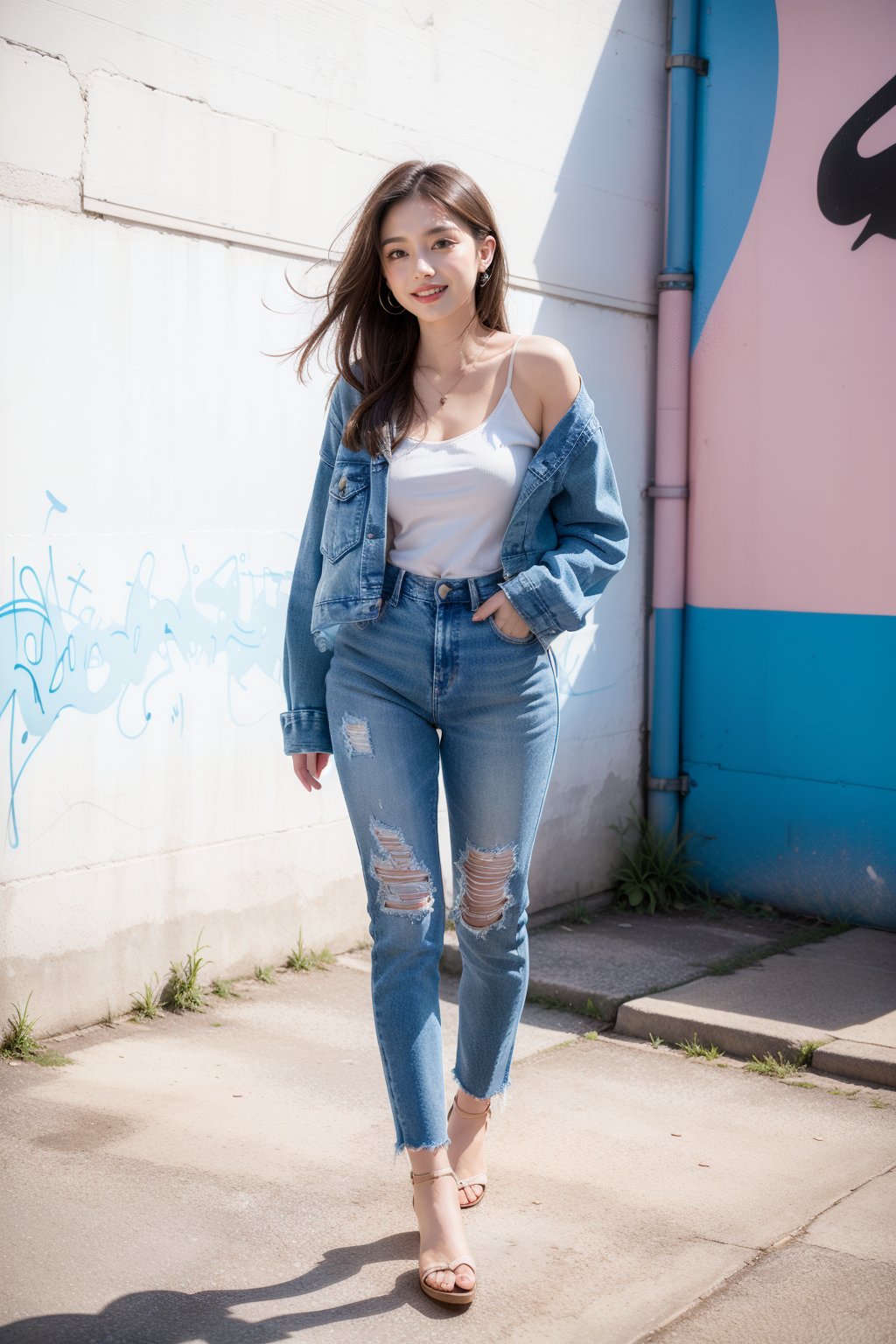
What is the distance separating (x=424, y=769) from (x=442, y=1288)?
956mm

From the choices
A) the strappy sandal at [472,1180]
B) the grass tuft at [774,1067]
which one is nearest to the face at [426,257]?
the strappy sandal at [472,1180]

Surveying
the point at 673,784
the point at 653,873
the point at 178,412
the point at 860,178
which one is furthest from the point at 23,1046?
the point at 860,178

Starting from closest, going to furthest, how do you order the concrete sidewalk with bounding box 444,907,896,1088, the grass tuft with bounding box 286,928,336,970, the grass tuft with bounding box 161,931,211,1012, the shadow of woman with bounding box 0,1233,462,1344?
the shadow of woman with bounding box 0,1233,462,1344 < the concrete sidewalk with bounding box 444,907,896,1088 < the grass tuft with bounding box 161,931,211,1012 < the grass tuft with bounding box 286,928,336,970

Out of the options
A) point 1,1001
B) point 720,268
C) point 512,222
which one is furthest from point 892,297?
point 1,1001

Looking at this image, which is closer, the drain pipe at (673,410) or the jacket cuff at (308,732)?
the jacket cuff at (308,732)

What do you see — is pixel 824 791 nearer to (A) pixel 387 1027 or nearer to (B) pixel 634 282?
(B) pixel 634 282

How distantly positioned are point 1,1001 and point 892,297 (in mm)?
3865

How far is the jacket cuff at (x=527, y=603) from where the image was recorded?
2.69 m

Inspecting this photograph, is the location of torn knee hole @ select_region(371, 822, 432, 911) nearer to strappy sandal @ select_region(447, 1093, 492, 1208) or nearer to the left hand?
the left hand

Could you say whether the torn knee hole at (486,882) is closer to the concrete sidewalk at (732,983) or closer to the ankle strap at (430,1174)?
the ankle strap at (430,1174)

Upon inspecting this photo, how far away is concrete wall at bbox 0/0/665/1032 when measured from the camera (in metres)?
3.86

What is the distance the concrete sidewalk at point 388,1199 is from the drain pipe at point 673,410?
182 centimetres

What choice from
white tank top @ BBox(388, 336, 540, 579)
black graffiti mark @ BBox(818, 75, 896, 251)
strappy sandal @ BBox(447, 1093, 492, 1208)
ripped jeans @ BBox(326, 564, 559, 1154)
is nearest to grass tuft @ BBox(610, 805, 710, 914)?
black graffiti mark @ BBox(818, 75, 896, 251)

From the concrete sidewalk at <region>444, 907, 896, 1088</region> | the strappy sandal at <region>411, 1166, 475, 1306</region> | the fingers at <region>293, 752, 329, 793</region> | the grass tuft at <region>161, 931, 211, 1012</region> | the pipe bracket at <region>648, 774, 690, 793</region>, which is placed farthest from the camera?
the pipe bracket at <region>648, 774, 690, 793</region>
